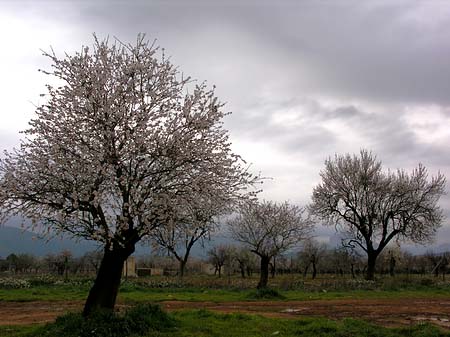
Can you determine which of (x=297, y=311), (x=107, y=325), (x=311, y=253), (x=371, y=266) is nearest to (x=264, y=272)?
(x=371, y=266)

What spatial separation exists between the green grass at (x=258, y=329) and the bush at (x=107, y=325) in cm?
4

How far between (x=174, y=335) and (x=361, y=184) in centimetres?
3715

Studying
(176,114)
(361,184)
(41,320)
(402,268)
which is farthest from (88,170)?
(402,268)

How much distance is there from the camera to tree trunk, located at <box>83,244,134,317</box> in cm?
1402

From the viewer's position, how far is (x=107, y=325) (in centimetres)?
1259

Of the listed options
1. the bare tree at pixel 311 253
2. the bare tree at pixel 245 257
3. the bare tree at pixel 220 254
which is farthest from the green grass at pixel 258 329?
the bare tree at pixel 220 254

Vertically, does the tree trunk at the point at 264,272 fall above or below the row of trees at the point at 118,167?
below

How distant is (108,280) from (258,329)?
4.74 m

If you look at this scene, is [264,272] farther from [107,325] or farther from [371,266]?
[107,325]

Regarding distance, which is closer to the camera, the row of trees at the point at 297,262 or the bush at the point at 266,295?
the bush at the point at 266,295

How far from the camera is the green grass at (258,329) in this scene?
1305cm

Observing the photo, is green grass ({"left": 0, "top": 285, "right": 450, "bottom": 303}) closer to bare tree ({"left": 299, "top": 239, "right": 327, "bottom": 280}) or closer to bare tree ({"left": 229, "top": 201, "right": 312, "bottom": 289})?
bare tree ({"left": 229, "top": 201, "right": 312, "bottom": 289})

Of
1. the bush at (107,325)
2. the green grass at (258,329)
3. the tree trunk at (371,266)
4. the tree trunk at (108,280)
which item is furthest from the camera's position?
the tree trunk at (371,266)

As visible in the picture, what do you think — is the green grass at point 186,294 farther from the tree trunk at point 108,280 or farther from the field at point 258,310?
the tree trunk at point 108,280
